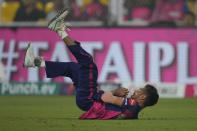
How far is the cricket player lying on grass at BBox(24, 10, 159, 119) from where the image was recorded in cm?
972

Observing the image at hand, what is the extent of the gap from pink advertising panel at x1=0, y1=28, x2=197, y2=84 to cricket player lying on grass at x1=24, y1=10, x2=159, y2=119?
396 inches

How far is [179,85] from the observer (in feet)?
63.9

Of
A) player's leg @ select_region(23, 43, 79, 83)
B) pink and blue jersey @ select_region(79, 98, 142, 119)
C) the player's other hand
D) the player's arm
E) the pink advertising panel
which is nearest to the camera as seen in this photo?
the player's other hand

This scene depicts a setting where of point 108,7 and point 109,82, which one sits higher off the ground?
point 108,7

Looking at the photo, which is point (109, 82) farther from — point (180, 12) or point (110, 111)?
point (110, 111)

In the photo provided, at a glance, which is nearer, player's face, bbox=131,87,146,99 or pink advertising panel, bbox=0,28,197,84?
player's face, bbox=131,87,146,99

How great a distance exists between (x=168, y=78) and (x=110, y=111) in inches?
412

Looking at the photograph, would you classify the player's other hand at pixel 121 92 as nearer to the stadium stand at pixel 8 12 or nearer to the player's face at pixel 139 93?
the player's face at pixel 139 93

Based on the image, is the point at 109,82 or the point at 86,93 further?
the point at 109,82

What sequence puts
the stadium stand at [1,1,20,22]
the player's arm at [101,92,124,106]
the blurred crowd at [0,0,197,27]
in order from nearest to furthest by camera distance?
the player's arm at [101,92,124,106] < the blurred crowd at [0,0,197,27] < the stadium stand at [1,1,20,22]

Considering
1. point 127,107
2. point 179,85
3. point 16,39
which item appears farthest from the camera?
point 16,39

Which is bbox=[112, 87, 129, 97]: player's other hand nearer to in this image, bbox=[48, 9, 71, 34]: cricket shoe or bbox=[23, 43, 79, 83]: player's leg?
bbox=[23, 43, 79, 83]: player's leg

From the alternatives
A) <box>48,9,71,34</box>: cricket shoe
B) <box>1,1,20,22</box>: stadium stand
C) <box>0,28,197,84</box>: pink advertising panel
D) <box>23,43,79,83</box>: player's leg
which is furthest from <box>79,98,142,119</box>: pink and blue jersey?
<box>1,1,20,22</box>: stadium stand

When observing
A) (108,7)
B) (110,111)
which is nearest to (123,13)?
(108,7)
